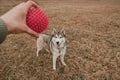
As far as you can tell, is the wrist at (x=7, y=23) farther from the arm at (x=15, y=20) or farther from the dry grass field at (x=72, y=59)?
the dry grass field at (x=72, y=59)

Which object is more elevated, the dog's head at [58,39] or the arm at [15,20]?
the arm at [15,20]

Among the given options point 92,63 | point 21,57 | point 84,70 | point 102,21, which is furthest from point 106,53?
point 102,21

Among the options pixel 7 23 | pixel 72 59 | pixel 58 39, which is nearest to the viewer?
pixel 7 23

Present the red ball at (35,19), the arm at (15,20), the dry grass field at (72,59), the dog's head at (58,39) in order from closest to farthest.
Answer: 1. the arm at (15,20)
2. the red ball at (35,19)
3. the dry grass field at (72,59)
4. the dog's head at (58,39)

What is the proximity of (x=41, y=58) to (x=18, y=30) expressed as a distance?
177 inches

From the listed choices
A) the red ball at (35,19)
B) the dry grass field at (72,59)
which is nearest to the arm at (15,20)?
the red ball at (35,19)

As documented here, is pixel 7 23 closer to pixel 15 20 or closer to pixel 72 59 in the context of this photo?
pixel 15 20

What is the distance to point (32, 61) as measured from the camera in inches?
231

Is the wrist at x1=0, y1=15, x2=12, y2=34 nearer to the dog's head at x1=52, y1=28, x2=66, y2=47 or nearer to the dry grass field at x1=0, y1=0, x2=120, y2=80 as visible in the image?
the dry grass field at x1=0, y1=0, x2=120, y2=80

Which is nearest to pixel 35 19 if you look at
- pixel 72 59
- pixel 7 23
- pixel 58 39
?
pixel 7 23

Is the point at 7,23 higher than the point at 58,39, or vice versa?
the point at 7,23

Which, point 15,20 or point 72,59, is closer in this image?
point 15,20

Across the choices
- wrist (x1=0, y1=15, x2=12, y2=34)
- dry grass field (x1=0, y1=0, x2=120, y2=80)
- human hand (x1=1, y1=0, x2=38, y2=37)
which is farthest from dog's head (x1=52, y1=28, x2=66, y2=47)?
wrist (x1=0, y1=15, x2=12, y2=34)

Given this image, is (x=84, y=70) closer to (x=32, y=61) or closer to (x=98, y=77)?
(x=98, y=77)
